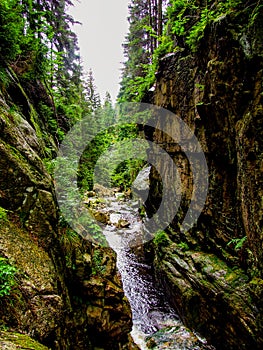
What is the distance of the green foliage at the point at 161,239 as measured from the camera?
10.2m

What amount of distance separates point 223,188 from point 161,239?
4629 millimetres

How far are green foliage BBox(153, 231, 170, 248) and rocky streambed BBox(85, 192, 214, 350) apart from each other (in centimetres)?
162

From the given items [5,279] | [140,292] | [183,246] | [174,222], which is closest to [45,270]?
[5,279]

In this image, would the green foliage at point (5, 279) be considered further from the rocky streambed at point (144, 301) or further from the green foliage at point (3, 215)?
the rocky streambed at point (144, 301)

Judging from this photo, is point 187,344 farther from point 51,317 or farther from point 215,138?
point 215,138

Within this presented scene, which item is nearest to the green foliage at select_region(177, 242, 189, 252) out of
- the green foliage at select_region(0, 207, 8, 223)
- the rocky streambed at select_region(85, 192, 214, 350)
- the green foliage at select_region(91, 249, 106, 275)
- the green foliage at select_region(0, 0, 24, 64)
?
the rocky streambed at select_region(85, 192, 214, 350)

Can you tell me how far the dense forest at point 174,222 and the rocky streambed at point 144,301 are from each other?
0.31ft

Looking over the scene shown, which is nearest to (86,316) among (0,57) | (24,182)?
(24,182)

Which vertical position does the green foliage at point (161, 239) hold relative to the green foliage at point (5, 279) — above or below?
below

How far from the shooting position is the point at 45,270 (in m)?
3.65

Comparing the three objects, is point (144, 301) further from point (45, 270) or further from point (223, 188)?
point (45, 270)

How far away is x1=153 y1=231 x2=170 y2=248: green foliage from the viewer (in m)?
10.2

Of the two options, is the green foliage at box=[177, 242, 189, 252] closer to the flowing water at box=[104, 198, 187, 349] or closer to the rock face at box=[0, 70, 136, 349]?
the flowing water at box=[104, 198, 187, 349]

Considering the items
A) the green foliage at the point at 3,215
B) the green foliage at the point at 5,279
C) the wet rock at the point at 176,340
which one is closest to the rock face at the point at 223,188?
the wet rock at the point at 176,340
